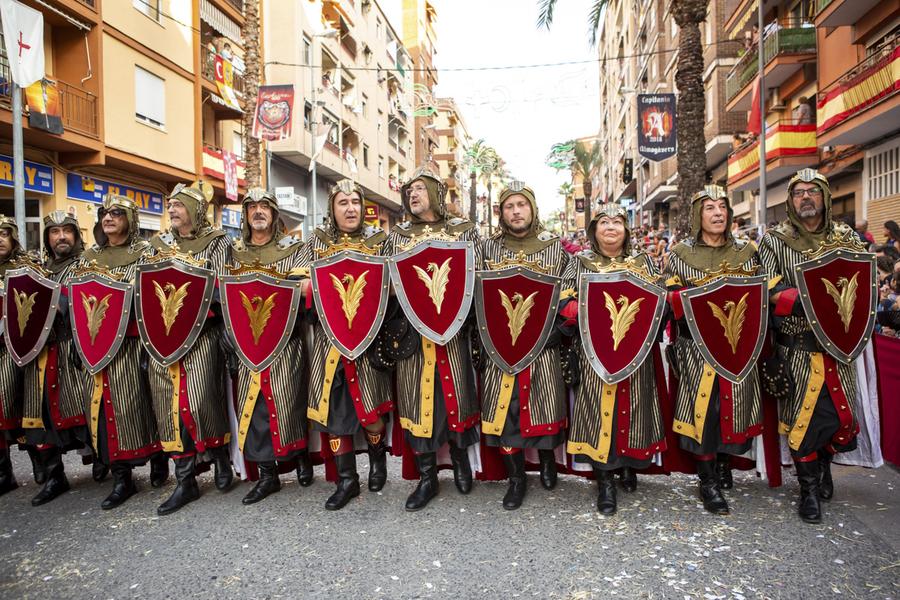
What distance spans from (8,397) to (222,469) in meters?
1.50

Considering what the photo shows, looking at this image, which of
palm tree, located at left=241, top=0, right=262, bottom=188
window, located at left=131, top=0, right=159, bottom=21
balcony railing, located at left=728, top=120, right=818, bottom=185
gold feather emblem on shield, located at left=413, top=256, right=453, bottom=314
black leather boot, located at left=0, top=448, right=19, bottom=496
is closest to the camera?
gold feather emblem on shield, located at left=413, top=256, right=453, bottom=314

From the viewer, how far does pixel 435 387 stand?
376 centimetres

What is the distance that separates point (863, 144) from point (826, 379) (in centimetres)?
1511

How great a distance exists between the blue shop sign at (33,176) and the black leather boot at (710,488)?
43.1ft

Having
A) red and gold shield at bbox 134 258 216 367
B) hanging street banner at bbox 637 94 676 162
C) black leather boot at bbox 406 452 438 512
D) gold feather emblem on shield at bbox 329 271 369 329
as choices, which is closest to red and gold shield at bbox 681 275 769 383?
black leather boot at bbox 406 452 438 512

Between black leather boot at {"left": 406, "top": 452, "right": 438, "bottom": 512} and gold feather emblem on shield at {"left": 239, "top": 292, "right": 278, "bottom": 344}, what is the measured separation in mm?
1206

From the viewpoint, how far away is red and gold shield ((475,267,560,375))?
11.8 feet

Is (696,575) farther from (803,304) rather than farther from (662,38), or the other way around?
(662,38)

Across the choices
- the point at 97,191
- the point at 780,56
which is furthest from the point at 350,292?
the point at 780,56

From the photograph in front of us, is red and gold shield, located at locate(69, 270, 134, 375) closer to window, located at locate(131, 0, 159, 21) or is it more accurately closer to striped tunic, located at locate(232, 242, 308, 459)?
striped tunic, located at locate(232, 242, 308, 459)

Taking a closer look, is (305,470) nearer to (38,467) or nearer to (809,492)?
(38,467)

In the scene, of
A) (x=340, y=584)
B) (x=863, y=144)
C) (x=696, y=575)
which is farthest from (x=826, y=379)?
(x=863, y=144)

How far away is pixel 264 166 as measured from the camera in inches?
922

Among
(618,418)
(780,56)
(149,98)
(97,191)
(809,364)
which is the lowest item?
(618,418)
